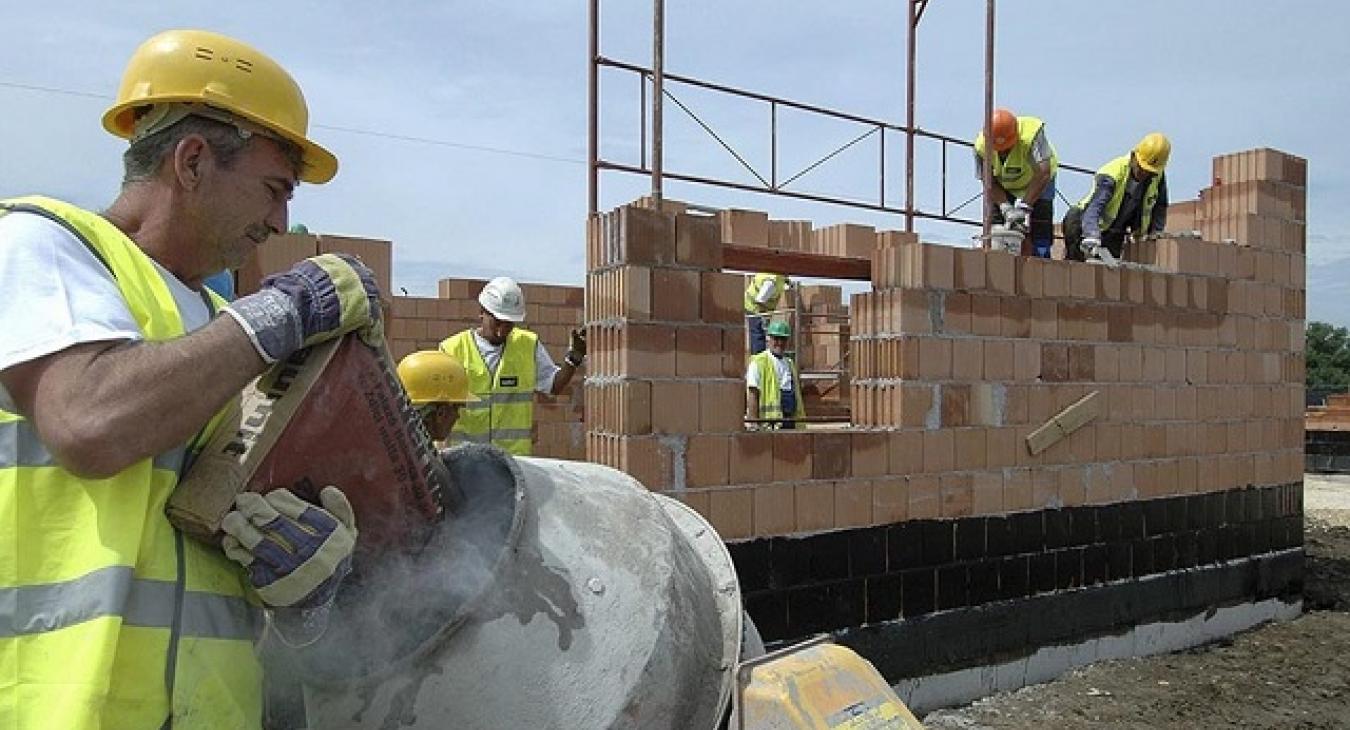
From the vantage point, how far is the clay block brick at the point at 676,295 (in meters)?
3.83

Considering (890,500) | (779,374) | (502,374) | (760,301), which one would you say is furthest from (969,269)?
(760,301)

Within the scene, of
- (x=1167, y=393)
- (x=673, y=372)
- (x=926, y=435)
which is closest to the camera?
(x=673, y=372)

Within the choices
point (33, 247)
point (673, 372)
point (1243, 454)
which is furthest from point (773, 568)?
point (1243, 454)

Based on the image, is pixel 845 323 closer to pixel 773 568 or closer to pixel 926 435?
pixel 926 435

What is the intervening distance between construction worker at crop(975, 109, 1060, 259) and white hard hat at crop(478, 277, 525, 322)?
3.13 meters

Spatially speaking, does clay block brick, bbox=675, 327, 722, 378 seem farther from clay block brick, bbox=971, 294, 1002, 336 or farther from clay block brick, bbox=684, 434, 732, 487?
clay block brick, bbox=971, 294, 1002, 336

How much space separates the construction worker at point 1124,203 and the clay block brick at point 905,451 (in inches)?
107

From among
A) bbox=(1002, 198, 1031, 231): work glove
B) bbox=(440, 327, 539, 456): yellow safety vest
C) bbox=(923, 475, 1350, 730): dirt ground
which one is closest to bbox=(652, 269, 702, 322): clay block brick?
bbox=(440, 327, 539, 456): yellow safety vest

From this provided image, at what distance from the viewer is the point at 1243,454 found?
6242 millimetres

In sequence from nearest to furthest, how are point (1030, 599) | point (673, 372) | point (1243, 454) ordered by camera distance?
point (673, 372) < point (1030, 599) < point (1243, 454)

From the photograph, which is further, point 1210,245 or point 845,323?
point 845,323

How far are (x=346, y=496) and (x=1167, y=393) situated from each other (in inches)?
211

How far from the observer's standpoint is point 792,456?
4188mm

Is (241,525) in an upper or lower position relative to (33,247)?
lower
